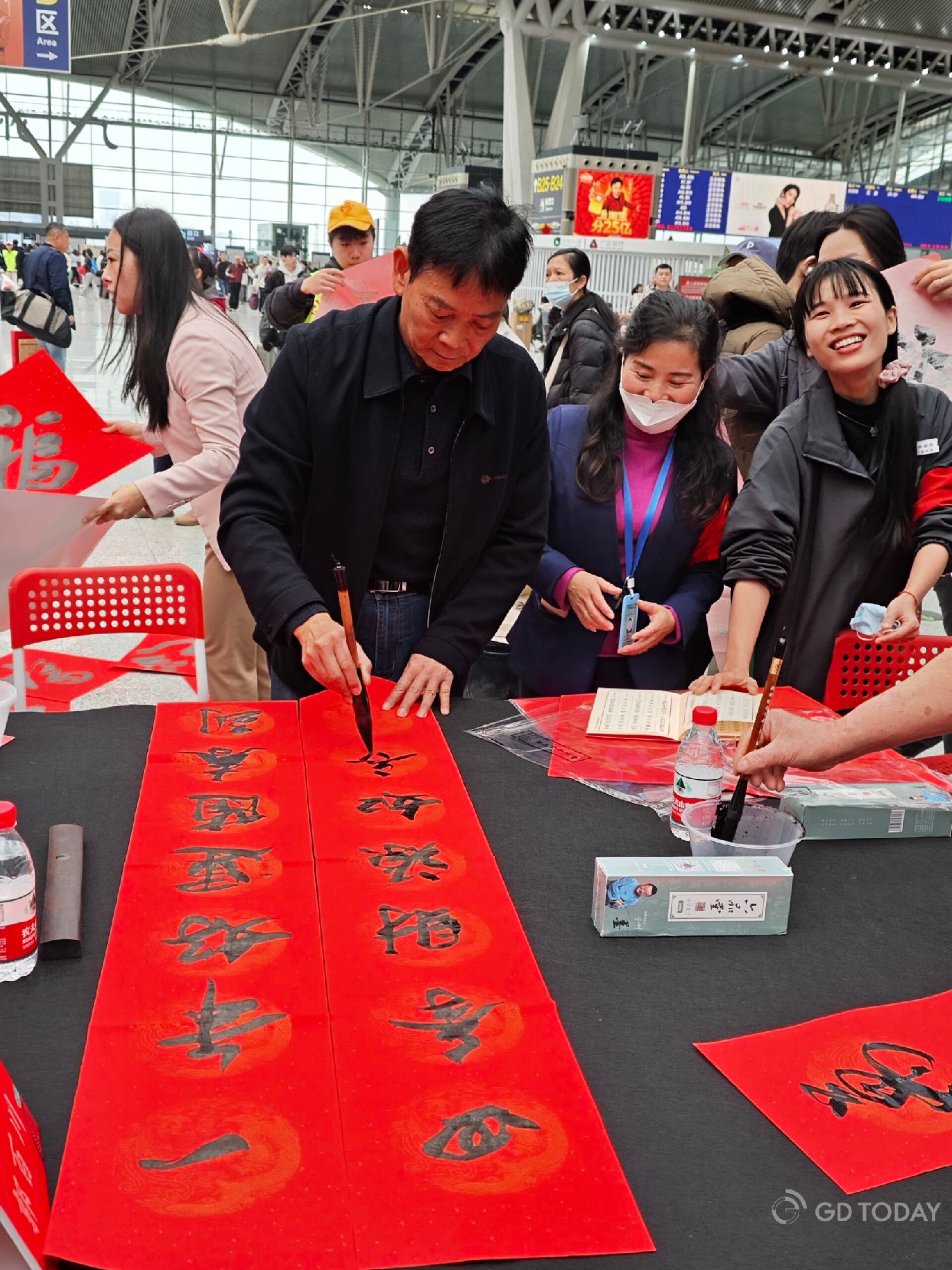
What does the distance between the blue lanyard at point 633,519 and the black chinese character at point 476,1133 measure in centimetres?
132

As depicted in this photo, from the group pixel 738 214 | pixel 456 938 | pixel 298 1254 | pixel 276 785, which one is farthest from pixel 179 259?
pixel 738 214

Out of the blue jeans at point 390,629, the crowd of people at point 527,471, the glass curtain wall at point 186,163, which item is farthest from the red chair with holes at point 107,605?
the glass curtain wall at point 186,163

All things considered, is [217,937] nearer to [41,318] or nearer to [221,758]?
[221,758]

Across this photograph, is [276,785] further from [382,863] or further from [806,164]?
[806,164]

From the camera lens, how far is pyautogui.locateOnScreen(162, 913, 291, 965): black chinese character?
1049mm

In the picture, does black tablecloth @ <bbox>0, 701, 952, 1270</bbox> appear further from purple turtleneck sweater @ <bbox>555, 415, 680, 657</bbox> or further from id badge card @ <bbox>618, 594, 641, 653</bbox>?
purple turtleneck sweater @ <bbox>555, 415, 680, 657</bbox>

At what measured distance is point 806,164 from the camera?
107ft

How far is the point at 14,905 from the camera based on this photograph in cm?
100

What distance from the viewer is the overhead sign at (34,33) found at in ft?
29.1

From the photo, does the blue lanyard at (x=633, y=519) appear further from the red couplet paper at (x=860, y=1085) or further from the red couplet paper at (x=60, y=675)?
the red couplet paper at (x=60, y=675)

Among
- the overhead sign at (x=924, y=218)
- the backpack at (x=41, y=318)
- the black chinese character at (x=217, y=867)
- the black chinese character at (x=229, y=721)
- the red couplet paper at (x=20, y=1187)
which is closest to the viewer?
the red couplet paper at (x=20, y=1187)

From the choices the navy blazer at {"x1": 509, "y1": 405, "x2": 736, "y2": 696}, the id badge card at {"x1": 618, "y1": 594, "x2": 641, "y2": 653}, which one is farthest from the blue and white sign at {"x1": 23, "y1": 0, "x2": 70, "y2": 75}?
the id badge card at {"x1": 618, "y1": 594, "x2": 641, "y2": 653}

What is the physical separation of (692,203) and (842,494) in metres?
13.4

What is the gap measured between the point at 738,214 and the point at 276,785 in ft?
47.0
